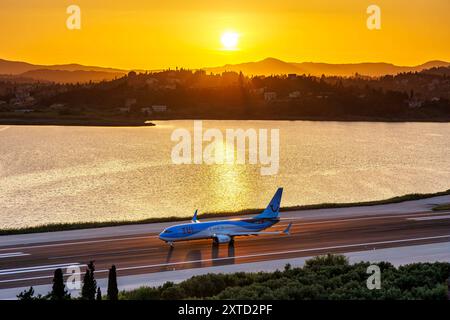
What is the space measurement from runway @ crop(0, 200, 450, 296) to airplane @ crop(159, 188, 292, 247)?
61 centimetres

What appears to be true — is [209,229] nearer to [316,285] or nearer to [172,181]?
[316,285]

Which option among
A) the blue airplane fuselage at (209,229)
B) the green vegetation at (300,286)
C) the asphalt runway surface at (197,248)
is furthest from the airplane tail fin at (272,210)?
the green vegetation at (300,286)

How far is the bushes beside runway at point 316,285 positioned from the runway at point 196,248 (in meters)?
6.68

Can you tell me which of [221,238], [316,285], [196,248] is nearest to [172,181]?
[221,238]

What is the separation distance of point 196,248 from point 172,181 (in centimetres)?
6726

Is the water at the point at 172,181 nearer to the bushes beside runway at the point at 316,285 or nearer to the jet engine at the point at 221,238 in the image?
the jet engine at the point at 221,238

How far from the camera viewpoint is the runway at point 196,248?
38312mm

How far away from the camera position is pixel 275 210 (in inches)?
1879

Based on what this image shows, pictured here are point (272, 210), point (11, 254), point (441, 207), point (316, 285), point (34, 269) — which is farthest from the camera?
point (441, 207)

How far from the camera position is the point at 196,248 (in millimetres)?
44188

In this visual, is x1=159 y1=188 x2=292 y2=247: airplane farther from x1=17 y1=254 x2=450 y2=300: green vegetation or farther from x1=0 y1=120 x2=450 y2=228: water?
x1=0 y1=120 x2=450 y2=228: water

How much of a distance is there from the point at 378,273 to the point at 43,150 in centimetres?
15723

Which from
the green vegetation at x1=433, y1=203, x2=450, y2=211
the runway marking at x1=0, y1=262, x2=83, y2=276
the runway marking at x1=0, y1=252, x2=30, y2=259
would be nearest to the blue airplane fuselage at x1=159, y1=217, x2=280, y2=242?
the runway marking at x1=0, y1=262, x2=83, y2=276

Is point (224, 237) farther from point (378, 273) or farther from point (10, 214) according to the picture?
point (10, 214)
